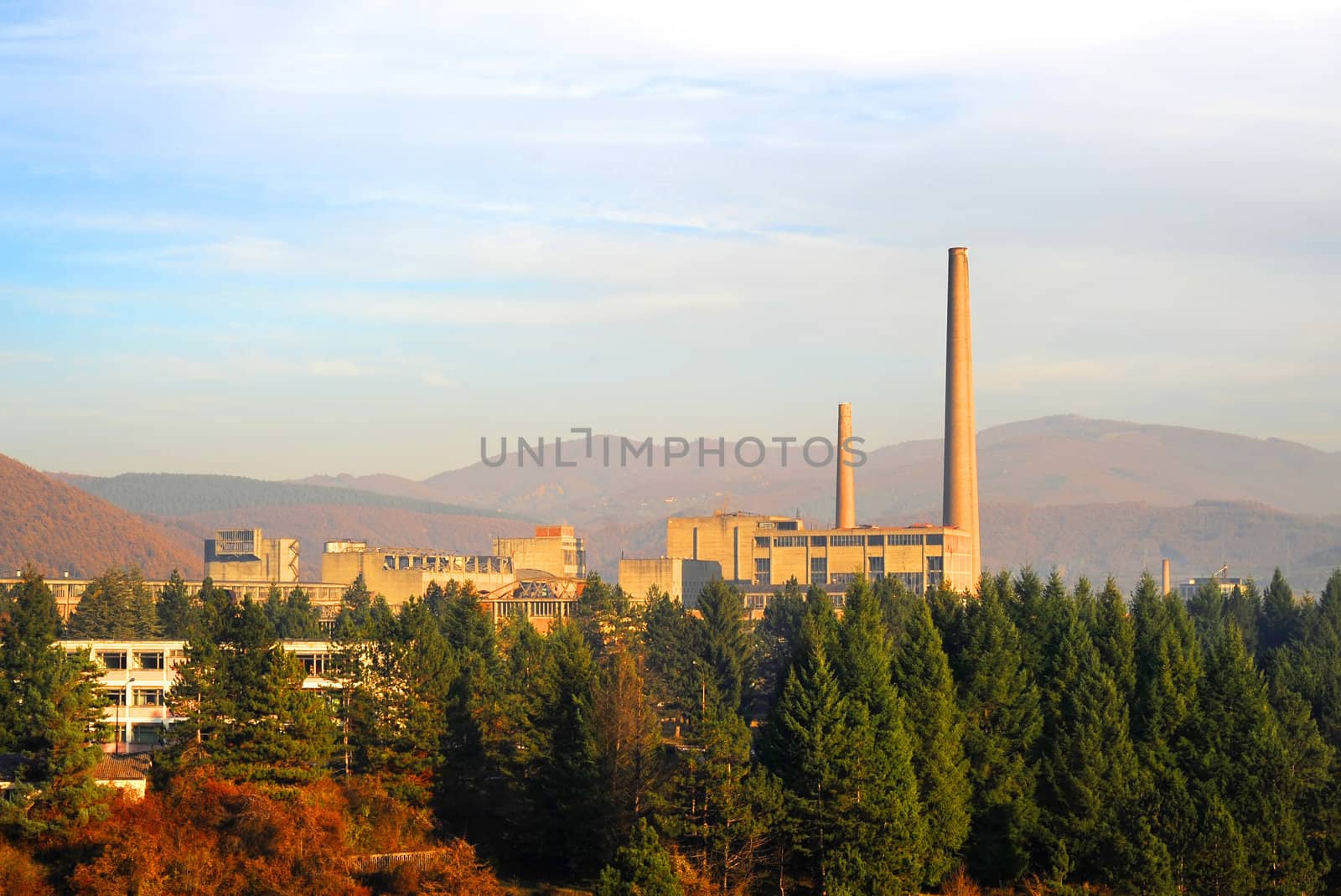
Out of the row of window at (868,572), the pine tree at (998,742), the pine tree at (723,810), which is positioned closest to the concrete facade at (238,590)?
the row of window at (868,572)

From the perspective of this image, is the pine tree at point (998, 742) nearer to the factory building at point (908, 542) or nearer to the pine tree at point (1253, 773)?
the pine tree at point (1253, 773)

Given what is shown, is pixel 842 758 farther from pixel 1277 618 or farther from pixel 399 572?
pixel 399 572

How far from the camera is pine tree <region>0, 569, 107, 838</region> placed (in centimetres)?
6225

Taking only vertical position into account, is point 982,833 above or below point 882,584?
below

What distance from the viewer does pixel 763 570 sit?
19838 centimetres

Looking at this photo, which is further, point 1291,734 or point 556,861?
point 1291,734

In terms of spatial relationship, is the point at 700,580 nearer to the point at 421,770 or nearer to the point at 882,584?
the point at 882,584

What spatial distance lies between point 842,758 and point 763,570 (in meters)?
135

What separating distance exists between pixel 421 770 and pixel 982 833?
24403 mm

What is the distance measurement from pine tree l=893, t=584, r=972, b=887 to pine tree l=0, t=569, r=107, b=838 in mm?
32566

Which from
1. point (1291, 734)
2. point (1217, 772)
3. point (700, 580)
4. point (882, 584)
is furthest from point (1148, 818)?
point (700, 580)

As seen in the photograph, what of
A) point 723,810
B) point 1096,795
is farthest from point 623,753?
point 1096,795

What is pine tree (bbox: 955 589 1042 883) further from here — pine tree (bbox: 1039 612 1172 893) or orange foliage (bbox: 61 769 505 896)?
orange foliage (bbox: 61 769 505 896)

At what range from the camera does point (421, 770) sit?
236 ft
